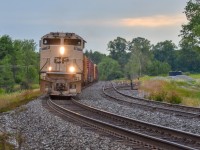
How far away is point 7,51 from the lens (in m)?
104

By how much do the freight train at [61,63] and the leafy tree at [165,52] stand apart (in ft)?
504

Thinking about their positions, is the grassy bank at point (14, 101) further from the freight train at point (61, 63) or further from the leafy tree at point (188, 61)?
the leafy tree at point (188, 61)

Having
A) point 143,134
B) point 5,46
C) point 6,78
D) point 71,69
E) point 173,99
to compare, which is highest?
point 5,46

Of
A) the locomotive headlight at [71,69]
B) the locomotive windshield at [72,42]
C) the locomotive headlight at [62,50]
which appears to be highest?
the locomotive windshield at [72,42]

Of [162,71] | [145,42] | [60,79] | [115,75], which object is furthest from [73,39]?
[145,42]

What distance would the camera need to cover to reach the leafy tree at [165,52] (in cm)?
18088

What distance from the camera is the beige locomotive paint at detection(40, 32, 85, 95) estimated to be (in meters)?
24.2

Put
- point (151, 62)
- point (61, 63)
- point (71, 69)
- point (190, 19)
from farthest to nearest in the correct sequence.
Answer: point (151, 62)
point (190, 19)
point (61, 63)
point (71, 69)

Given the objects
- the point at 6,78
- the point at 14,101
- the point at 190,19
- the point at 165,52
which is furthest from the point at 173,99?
the point at 165,52

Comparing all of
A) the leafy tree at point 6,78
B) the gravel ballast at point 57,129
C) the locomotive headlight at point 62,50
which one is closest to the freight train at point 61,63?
the locomotive headlight at point 62,50

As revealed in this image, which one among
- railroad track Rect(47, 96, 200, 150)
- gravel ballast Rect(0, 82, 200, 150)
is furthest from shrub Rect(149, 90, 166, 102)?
railroad track Rect(47, 96, 200, 150)

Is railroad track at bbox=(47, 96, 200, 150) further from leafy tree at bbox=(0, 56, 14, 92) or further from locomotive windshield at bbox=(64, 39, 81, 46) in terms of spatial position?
leafy tree at bbox=(0, 56, 14, 92)

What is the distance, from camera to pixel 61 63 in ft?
82.6

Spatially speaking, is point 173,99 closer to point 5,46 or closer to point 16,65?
point 16,65
